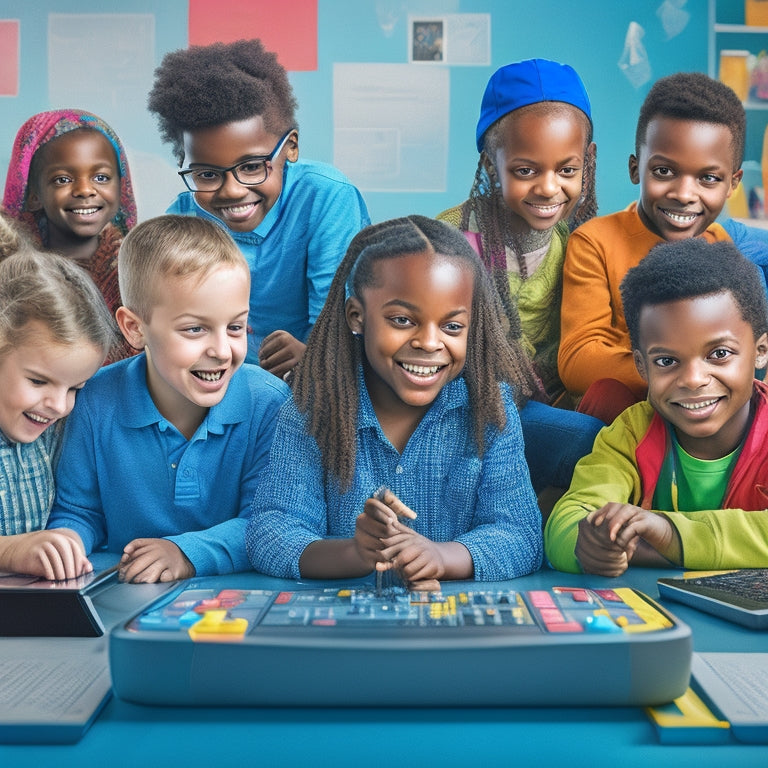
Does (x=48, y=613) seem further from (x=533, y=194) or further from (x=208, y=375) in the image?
(x=533, y=194)

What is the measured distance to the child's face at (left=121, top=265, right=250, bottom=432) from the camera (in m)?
1.12

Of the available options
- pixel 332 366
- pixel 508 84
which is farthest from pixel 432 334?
pixel 508 84

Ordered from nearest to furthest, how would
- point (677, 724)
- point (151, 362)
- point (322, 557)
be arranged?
point (677, 724), point (322, 557), point (151, 362)

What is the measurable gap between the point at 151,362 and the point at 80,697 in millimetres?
683

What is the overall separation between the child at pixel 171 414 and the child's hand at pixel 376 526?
1.03ft

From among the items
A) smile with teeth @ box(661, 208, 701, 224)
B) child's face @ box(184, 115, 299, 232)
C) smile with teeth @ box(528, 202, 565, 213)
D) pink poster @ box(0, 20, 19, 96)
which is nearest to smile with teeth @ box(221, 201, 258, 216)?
child's face @ box(184, 115, 299, 232)

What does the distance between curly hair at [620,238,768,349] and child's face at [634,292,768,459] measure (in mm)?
14

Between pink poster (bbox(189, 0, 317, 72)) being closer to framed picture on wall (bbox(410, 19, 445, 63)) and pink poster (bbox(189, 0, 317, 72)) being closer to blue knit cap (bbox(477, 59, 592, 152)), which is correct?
framed picture on wall (bbox(410, 19, 445, 63))

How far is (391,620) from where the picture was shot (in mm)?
562

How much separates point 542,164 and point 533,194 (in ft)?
0.16

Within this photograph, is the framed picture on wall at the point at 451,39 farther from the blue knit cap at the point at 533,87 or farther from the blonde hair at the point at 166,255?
the blonde hair at the point at 166,255

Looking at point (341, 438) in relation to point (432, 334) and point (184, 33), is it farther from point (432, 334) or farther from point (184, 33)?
point (184, 33)

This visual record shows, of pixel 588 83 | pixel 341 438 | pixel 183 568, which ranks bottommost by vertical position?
pixel 183 568

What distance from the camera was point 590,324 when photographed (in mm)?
1392
